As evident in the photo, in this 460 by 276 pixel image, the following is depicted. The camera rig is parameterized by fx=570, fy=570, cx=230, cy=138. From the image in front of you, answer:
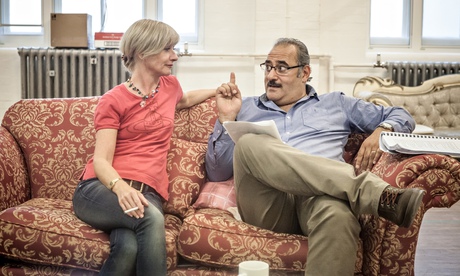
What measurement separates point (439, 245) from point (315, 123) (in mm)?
1231

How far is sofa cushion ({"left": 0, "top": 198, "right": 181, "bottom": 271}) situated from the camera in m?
1.81

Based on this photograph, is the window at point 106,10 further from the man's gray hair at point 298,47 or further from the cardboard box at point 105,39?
the man's gray hair at point 298,47

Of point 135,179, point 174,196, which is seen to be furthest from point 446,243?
point 135,179

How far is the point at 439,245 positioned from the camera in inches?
119

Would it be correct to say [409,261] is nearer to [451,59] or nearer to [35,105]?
[35,105]

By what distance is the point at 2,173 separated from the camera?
210cm

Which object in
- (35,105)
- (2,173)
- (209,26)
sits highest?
(209,26)

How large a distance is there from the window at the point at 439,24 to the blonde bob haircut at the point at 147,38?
426cm

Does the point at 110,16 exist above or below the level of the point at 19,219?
above

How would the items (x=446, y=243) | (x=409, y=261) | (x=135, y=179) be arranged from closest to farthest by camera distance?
(x=409, y=261) < (x=135, y=179) < (x=446, y=243)

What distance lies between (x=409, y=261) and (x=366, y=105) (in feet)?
2.35

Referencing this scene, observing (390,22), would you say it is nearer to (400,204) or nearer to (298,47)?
(298,47)

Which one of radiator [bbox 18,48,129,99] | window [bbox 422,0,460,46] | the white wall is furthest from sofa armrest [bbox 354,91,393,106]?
radiator [bbox 18,48,129,99]

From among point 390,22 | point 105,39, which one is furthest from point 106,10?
point 390,22
